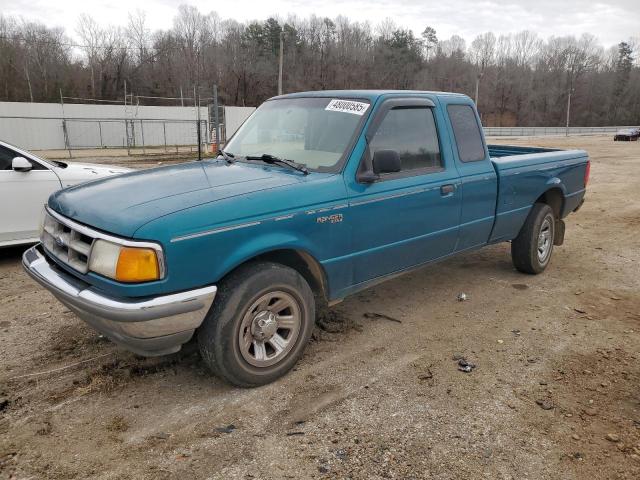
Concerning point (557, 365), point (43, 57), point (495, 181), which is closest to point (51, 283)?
point (557, 365)

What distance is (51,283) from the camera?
3.20 meters

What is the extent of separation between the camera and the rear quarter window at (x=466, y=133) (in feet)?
15.3

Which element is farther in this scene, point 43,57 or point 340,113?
point 43,57

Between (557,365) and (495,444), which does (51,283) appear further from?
(557,365)

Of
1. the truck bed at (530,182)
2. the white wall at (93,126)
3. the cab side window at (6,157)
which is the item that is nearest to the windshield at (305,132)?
the truck bed at (530,182)

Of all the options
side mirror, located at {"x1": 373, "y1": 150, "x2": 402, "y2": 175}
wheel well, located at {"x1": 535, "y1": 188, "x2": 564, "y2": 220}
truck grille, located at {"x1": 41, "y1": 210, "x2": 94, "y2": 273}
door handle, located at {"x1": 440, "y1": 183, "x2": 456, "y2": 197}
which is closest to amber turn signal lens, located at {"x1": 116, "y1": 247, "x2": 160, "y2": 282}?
truck grille, located at {"x1": 41, "y1": 210, "x2": 94, "y2": 273}

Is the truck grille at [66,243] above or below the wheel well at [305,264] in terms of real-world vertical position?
above

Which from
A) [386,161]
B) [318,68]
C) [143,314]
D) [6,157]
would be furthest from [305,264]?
[318,68]

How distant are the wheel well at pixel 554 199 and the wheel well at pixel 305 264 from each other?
3.54 metres

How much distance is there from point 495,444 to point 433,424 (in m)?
0.36

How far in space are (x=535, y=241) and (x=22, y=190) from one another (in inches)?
247

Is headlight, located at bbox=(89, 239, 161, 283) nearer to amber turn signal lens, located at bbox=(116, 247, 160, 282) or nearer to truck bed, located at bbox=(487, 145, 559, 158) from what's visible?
amber turn signal lens, located at bbox=(116, 247, 160, 282)

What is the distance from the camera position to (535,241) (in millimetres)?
5715

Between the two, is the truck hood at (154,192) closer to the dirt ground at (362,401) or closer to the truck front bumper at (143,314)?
the truck front bumper at (143,314)
